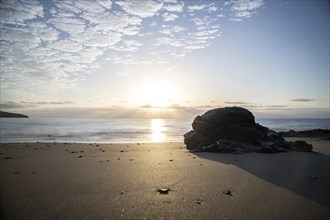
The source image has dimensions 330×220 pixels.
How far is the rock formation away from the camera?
36.5 feet

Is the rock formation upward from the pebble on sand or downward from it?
upward

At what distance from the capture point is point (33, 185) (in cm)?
506

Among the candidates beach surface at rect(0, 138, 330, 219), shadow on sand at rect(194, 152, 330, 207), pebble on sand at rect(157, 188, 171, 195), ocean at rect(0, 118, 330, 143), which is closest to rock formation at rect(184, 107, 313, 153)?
shadow on sand at rect(194, 152, 330, 207)

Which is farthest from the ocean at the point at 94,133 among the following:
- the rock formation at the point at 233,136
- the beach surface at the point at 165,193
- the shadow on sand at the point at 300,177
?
the shadow on sand at the point at 300,177

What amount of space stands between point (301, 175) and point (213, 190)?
2742mm

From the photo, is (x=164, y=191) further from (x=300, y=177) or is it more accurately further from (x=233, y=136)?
(x=233, y=136)

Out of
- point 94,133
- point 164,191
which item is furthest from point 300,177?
point 94,133

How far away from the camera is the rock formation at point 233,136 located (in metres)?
11.1

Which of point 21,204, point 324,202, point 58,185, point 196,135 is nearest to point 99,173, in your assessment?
point 58,185

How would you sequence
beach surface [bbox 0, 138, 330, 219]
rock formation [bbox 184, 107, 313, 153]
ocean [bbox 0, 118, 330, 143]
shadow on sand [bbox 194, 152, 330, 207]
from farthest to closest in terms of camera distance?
ocean [bbox 0, 118, 330, 143], rock formation [bbox 184, 107, 313, 153], shadow on sand [bbox 194, 152, 330, 207], beach surface [bbox 0, 138, 330, 219]

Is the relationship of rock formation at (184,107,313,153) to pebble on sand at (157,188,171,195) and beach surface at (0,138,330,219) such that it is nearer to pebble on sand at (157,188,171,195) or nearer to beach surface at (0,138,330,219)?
beach surface at (0,138,330,219)

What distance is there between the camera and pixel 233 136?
1229cm

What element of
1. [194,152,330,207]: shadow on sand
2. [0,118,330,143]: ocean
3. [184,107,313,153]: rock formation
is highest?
[184,107,313,153]: rock formation

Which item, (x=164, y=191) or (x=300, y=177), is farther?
(x=300, y=177)
